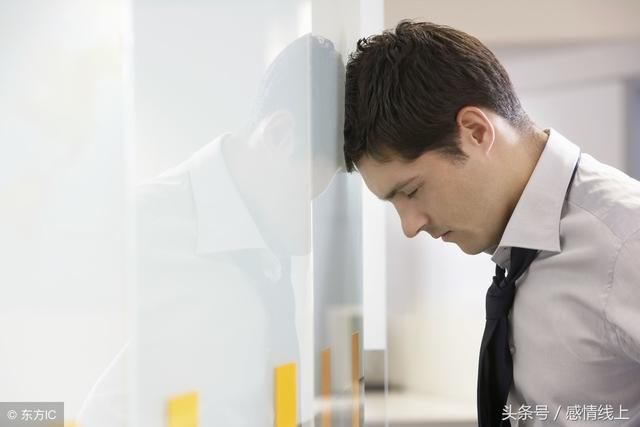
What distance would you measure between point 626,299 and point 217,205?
0.58 m

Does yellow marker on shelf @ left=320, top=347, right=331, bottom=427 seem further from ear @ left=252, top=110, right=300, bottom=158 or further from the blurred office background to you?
ear @ left=252, top=110, right=300, bottom=158

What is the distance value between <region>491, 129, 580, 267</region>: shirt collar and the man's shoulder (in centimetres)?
2

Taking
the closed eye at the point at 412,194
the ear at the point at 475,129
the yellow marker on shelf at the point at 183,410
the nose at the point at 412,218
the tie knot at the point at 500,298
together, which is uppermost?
the ear at the point at 475,129

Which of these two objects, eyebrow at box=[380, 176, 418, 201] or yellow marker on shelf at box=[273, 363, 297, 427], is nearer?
yellow marker on shelf at box=[273, 363, 297, 427]

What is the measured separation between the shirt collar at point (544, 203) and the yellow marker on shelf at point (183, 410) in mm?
596

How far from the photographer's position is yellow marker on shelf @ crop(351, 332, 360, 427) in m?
1.18

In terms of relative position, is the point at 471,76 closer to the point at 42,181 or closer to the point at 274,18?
the point at 274,18

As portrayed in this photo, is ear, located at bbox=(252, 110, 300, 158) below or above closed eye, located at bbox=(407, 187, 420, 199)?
above

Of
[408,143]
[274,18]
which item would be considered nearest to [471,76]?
[408,143]

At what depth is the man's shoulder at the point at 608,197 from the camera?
93 cm

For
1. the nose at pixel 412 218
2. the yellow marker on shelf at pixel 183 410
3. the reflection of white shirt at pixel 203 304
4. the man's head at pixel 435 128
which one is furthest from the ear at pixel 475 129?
the yellow marker on shelf at pixel 183 410

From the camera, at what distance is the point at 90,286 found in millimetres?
440

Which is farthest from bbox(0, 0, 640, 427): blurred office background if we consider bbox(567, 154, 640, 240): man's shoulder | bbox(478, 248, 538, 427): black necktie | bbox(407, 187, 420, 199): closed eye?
bbox(567, 154, 640, 240): man's shoulder

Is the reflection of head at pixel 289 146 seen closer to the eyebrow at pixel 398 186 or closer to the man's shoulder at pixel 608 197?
the eyebrow at pixel 398 186
